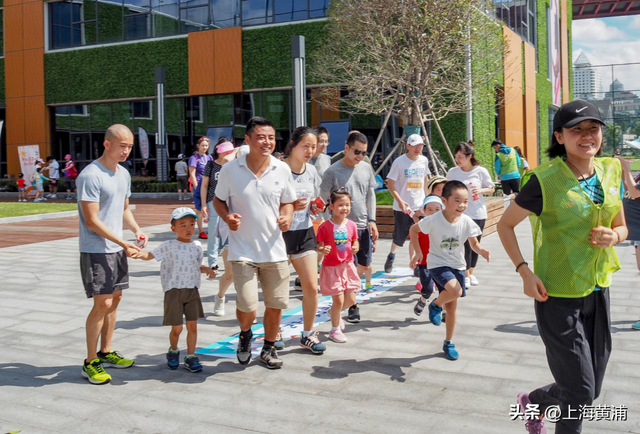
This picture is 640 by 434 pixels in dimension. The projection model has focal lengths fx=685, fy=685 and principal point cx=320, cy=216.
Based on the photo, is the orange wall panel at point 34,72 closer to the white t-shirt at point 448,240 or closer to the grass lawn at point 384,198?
the grass lawn at point 384,198

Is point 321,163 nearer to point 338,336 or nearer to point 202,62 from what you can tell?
point 338,336

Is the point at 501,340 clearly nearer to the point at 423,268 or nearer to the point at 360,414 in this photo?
the point at 423,268

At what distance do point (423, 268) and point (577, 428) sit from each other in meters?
3.45

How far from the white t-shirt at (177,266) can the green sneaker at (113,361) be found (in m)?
0.65

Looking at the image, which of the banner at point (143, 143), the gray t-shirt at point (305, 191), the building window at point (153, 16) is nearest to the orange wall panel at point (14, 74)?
the building window at point (153, 16)

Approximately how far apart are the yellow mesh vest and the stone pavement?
110cm

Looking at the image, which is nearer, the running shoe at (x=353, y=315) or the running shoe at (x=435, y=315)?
the running shoe at (x=435, y=315)

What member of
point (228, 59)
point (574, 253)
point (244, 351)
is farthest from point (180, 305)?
point (228, 59)

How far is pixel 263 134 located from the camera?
5.12 m

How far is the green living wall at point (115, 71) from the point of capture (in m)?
28.7

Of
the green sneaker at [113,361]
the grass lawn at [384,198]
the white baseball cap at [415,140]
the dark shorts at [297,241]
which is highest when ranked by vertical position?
the white baseball cap at [415,140]

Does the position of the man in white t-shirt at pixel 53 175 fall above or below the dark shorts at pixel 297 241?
above

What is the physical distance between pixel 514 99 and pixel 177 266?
84.9 ft

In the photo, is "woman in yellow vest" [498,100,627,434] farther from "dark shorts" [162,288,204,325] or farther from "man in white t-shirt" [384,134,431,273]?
"man in white t-shirt" [384,134,431,273]
